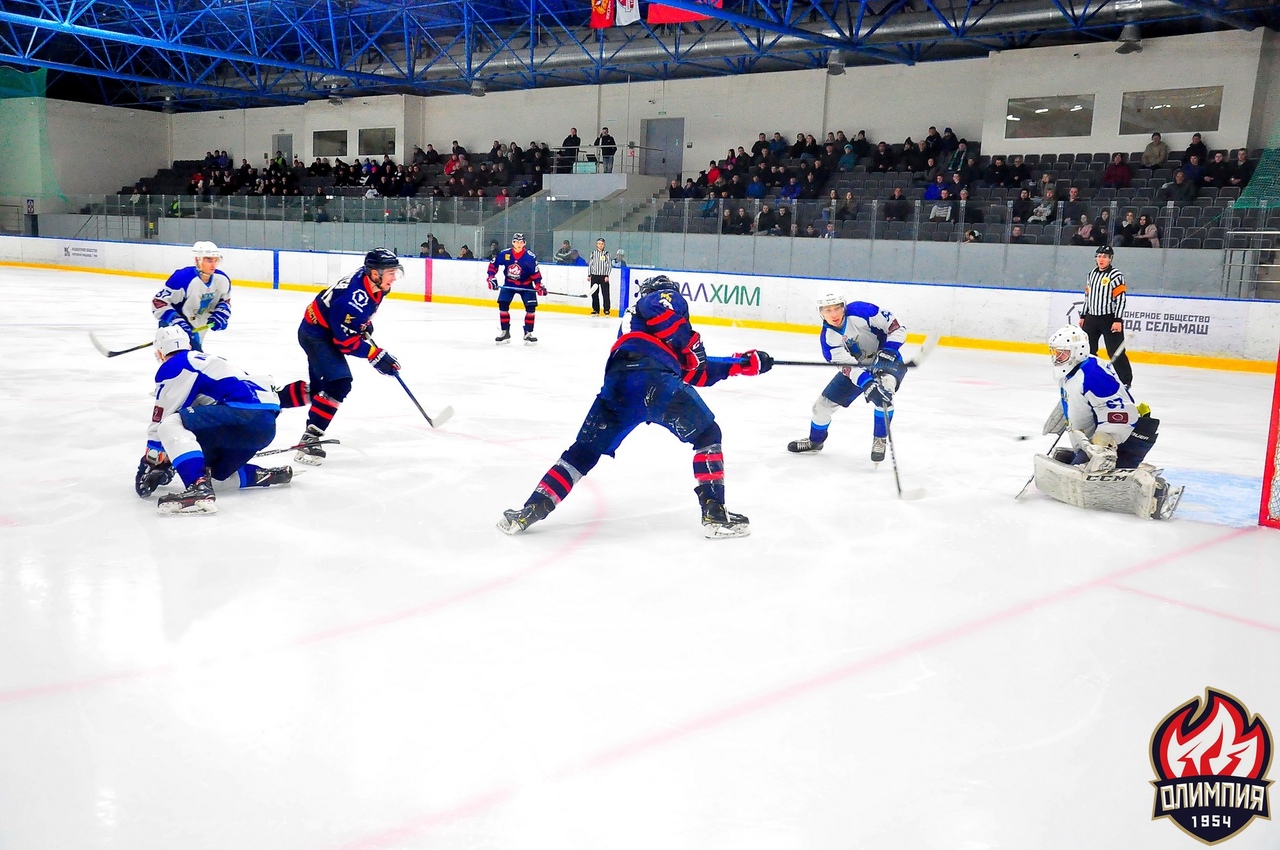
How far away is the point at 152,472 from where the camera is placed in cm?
407

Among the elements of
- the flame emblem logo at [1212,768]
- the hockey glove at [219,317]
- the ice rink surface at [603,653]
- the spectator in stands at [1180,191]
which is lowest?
the ice rink surface at [603,653]

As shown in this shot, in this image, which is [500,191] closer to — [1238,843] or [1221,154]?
[1221,154]

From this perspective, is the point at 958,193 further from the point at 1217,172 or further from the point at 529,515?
the point at 529,515

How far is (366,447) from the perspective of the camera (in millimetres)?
5320

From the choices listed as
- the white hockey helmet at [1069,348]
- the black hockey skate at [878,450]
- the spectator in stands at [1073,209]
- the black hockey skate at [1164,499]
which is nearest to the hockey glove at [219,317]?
the black hockey skate at [878,450]

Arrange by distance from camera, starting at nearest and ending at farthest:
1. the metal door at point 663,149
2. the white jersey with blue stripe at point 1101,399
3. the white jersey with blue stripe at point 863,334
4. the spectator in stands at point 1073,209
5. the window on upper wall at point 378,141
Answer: the white jersey with blue stripe at point 1101,399 < the white jersey with blue stripe at point 863,334 < the spectator in stands at point 1073,209 < the metal door at point 663,149 < the window on upper wall at point 378,141

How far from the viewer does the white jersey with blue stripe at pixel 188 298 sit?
5543 millimetres

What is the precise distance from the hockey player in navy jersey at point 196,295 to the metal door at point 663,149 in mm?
17051

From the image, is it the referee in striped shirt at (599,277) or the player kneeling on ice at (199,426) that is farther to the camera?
the referee in striped shirt at (599,277)

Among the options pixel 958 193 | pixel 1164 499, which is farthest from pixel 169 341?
pixel 958 193

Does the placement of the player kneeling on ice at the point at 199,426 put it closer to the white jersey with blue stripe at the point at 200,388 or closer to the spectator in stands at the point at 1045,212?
the white jersey with blue stripe at the point at 200,388

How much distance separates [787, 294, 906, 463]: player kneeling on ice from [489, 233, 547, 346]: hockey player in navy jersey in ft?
19.1

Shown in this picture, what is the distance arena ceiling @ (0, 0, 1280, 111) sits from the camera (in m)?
15.2

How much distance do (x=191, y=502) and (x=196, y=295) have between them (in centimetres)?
209
